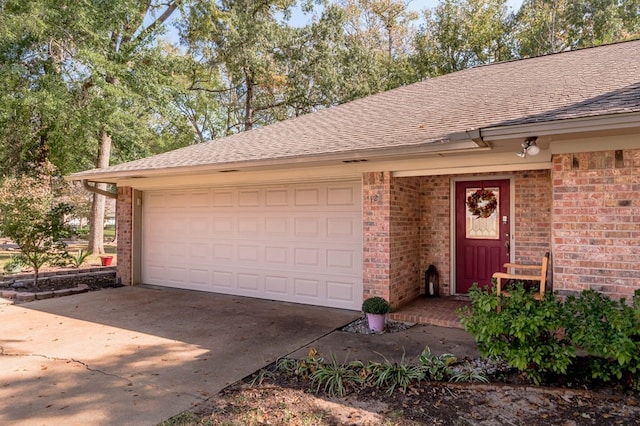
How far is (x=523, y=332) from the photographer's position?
342 cm

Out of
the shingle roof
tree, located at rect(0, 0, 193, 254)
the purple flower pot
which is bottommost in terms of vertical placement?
the purple flower pot

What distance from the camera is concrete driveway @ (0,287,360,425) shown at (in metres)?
3.29

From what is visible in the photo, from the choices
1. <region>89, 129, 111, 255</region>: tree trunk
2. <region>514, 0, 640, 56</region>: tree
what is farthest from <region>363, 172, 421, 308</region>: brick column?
<region>514, 0, 640, 56</region>: tree

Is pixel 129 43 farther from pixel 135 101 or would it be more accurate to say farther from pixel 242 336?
pixel 242 336

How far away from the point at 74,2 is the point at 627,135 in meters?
15.9

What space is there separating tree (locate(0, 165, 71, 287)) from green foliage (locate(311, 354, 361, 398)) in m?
7.23

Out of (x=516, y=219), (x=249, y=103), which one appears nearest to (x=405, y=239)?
(x=516, y=219)

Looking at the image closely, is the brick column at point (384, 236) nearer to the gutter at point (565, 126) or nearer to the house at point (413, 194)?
the house at point (413, 194)

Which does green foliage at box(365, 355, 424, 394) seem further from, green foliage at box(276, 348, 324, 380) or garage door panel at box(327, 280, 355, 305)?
garage door panel at box(327, 280, 355, 305)

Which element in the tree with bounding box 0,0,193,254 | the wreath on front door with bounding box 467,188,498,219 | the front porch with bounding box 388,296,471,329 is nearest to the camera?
the front porch with bounding box 388,296,471,329

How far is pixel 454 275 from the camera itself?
7066 millimetres

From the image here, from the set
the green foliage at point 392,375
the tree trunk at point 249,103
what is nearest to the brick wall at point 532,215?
the green foliage at point 392,375

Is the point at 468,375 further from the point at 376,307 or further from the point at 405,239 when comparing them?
the point at 405,239

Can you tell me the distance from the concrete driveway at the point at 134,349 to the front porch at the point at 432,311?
809 millimetres
